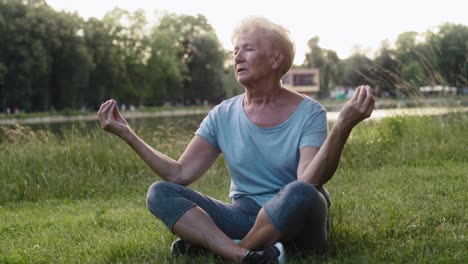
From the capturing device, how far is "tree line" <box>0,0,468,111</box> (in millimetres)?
37094

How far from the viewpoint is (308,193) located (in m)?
2.38

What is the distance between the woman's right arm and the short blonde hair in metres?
0.53

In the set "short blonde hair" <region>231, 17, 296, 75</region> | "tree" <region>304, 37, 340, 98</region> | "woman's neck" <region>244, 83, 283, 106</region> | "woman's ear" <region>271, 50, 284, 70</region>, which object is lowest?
"tree" <region>304, 37, 340, 98</region>

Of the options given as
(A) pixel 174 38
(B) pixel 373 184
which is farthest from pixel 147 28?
(B) pixel 373 184

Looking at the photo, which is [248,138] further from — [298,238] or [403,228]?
[403,228]

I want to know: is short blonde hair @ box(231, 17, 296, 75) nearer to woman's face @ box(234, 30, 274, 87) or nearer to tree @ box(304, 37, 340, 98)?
woman's face @ box(234, 30, 274, 87)

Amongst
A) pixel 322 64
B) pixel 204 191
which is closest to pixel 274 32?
pixel 204 191

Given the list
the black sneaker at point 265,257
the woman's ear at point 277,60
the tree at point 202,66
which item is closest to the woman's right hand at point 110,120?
the woman's ear at point 277,60

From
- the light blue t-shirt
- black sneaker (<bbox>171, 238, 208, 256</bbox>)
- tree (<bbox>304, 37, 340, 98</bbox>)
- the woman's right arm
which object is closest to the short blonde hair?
the light blue t-shirt

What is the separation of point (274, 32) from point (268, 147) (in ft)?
1.57

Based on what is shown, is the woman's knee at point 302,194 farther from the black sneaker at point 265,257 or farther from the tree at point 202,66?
the tree at point 202,66

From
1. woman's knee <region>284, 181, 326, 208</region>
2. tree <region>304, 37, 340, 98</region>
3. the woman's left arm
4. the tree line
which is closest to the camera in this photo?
the woman's left arm

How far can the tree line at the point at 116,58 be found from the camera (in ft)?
122

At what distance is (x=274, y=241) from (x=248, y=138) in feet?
1.48
